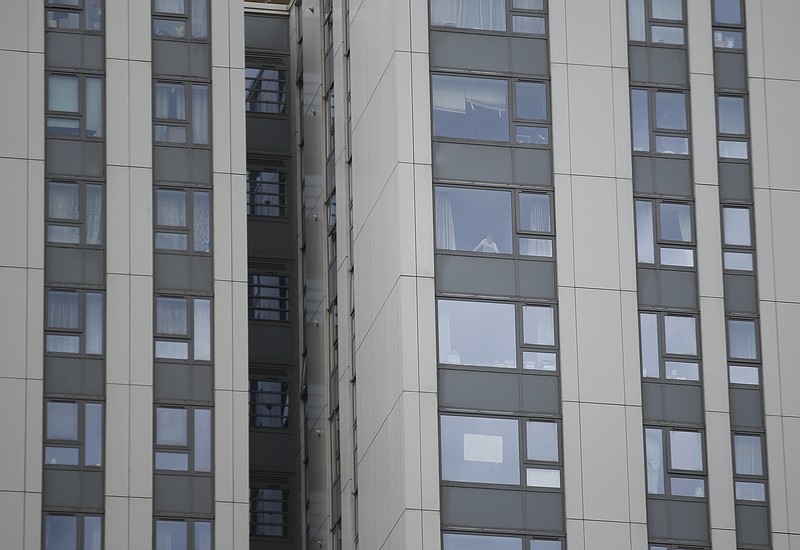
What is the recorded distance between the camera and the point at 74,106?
51219mm

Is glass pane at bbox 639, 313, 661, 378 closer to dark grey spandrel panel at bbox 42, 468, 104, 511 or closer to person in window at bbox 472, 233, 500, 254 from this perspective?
person in window at bbox 472, 233, 500, 254

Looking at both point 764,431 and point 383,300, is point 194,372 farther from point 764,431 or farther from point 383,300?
point 764,431

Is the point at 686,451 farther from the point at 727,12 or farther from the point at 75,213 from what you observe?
the point at 75,213

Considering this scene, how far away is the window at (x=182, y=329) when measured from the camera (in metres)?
50.1

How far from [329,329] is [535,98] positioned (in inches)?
375

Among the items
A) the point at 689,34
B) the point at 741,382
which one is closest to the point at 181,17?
the point at 689,34

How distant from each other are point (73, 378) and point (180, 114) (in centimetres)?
738

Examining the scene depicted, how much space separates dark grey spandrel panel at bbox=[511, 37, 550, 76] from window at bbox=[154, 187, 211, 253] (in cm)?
858

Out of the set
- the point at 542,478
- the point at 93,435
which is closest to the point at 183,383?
the point at 93,435

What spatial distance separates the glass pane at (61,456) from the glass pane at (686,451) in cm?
1393

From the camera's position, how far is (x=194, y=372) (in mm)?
50125

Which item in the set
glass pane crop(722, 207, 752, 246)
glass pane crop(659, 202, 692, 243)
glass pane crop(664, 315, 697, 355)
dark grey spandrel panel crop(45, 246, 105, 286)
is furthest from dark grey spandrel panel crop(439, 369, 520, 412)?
dark grey spandrel panel crop(45, 246, 105, 286)

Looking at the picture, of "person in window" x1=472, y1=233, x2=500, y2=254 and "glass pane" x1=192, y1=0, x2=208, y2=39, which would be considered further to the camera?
"glass pane" x1=192, y1=0, x2=208, y2=39

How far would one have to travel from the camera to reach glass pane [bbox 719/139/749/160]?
4969 centimetres
